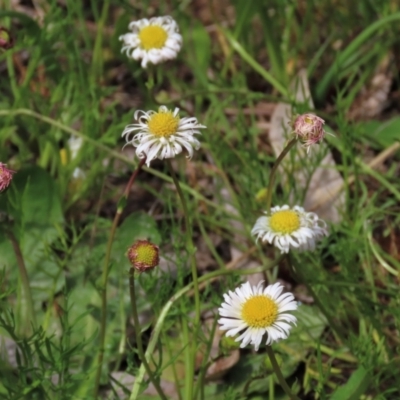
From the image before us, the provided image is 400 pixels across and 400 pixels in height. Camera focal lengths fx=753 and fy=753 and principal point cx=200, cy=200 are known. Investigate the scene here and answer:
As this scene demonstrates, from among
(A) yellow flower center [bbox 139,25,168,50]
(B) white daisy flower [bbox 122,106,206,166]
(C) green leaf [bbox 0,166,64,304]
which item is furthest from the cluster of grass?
(B) white daisy flower [bbox 122,106,206,166]

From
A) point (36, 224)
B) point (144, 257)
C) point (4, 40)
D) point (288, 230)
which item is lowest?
point (144, 257)

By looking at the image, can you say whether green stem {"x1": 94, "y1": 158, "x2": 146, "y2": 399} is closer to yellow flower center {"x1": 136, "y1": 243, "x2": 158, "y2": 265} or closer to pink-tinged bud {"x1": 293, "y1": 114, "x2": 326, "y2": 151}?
yellow flower center {"x1": 136, "y1": 243, "x2": 158, "y2": 265}

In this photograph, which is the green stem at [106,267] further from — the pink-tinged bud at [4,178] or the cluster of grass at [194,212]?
the pink-tinged bud at [4,178]

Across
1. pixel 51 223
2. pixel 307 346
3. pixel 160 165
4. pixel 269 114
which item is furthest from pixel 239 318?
pixel 269 114

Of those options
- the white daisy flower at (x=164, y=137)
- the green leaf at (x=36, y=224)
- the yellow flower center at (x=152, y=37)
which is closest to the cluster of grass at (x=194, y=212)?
the green leaf at (x=36, y=224)

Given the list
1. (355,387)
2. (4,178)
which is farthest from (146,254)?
(355,387)

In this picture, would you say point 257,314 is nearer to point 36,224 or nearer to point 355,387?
point 355,387
